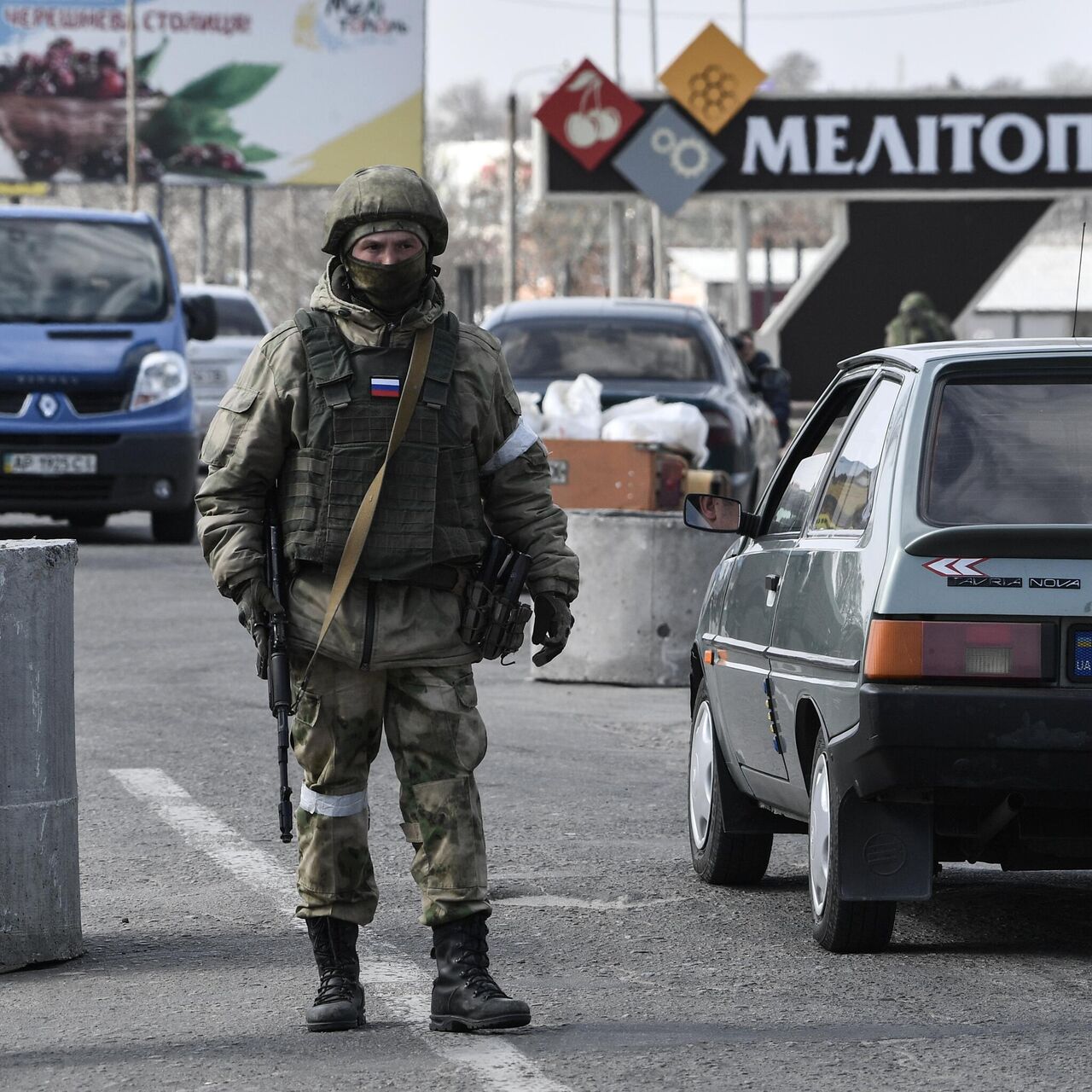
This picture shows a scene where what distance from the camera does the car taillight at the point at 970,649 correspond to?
543cm

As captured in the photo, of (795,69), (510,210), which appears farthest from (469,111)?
(510,210)

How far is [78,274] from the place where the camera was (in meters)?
17.7

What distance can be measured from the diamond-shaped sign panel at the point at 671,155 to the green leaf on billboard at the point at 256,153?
19.3m

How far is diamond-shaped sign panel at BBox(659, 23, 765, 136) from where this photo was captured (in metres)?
31.0

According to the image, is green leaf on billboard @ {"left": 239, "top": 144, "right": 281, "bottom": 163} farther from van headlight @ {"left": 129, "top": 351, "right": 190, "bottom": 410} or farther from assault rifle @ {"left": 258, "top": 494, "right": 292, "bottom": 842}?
assault rifle @ {"left": 258, "top": 494, "right": 292, "bottom": 842}

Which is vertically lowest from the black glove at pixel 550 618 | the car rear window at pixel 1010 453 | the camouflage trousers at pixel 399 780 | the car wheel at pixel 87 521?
the car wheel at pixel 87 521

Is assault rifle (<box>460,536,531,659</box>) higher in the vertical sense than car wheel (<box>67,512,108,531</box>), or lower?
higher

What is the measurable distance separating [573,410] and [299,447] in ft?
28.7

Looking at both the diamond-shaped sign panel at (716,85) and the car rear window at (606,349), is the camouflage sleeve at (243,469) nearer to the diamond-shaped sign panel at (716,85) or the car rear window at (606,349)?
the car rear window at (606,349)

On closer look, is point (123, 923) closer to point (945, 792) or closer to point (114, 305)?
point (945, 792)

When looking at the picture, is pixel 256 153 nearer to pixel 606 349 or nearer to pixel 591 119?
pixel 591 119

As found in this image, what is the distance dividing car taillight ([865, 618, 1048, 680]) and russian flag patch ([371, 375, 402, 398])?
1208 mm

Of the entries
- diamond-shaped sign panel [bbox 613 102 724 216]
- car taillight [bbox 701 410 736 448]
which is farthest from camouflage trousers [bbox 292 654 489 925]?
diamond-shaped sign panel [bbox 613 102 724 216]

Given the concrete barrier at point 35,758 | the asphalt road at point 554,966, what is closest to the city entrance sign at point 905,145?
the asphalt road at point 554,966
